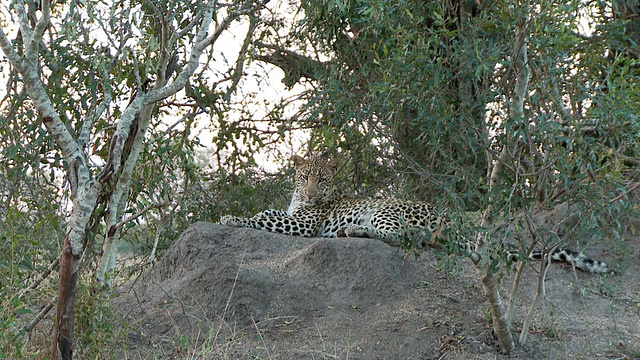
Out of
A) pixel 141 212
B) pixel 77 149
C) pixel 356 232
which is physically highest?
pixel 77 149

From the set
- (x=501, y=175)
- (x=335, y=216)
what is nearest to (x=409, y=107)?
(x=501, y=175)

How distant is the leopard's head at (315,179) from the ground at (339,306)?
1525 millimetres

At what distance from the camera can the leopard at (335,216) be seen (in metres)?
8.43

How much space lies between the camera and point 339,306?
726cm

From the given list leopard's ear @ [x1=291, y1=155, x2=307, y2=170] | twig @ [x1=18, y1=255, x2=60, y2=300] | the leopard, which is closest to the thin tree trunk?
the leopard

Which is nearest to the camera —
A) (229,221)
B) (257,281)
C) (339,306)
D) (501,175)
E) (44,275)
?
(501,175)

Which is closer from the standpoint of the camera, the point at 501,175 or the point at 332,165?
the point at 501,175

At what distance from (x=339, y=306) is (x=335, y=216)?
2.35 meters

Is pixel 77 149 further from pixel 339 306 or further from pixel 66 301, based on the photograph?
pixel 339 306

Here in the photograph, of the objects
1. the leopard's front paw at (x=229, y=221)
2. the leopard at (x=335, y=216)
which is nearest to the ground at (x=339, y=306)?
the leopard at (x=335, y=216)

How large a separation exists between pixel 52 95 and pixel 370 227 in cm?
356

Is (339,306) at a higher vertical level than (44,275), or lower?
lower

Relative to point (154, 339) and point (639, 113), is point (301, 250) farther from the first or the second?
point (639, 113)

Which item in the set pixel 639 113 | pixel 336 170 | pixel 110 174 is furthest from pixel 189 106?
pixel 639 113
